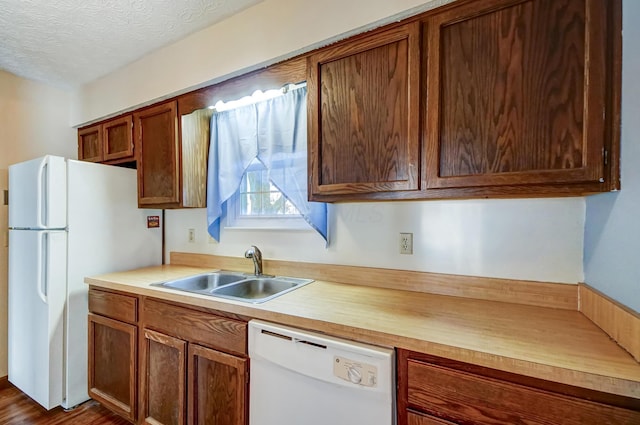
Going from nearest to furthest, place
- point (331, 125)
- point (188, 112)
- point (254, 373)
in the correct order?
point (254, 373)
point (331, 125)
point (188, 112)

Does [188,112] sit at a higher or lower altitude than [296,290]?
A: higher

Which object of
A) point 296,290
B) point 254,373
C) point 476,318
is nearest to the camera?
point 476,318

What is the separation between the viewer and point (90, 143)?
2609mm

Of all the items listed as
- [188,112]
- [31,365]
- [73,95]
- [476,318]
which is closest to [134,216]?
[188,112]

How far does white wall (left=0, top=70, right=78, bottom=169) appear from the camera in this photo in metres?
2.30

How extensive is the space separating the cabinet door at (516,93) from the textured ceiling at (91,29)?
1.15 meters

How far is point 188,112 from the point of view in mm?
1946

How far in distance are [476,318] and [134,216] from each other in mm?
2369

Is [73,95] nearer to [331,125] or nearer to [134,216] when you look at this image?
[134,216]

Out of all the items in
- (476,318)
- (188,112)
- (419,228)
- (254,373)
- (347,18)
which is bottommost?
(254,373)

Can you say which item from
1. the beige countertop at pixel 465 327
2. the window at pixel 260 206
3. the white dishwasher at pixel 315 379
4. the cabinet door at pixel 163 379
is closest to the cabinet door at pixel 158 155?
the window at pixel 260 206

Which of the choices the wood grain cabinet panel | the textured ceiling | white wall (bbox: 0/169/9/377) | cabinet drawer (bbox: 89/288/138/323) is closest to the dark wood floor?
white wall (bbox: 0/169/9/377)

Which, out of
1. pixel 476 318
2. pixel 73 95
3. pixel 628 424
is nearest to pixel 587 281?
pixel 476 318

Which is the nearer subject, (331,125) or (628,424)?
(628,424)
